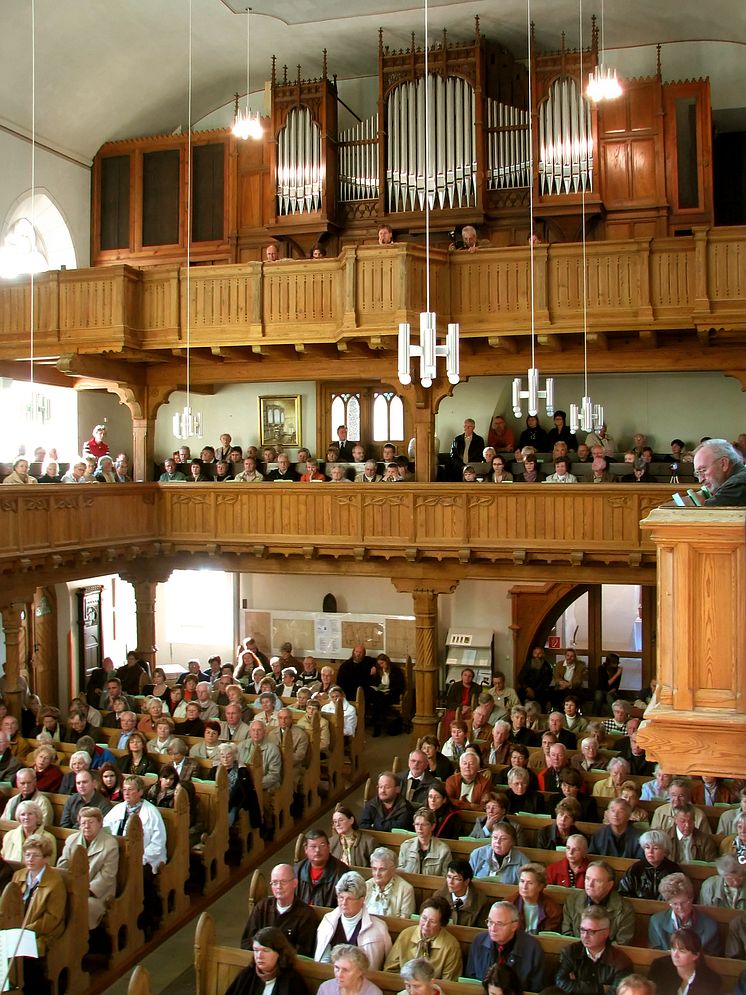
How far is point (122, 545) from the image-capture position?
46.5 feet

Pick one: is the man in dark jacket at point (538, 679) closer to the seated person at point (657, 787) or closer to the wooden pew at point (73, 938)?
the seated person at point (657, 787)

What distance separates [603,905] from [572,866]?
0.63 meters

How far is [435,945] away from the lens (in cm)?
601

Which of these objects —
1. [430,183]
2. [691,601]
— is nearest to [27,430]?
[430,183]

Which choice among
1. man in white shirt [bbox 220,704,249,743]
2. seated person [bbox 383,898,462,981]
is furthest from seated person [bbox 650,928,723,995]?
man in white shirt [bbox 220,704,249,743]

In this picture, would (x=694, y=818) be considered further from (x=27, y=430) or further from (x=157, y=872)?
(x=27, y=430)

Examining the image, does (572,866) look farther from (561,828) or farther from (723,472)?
(723,472)

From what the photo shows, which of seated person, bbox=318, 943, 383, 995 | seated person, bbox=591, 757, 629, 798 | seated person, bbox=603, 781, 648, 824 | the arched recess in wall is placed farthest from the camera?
the arched recess in wall

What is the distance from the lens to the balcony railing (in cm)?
1314

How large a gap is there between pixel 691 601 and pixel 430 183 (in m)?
12.2

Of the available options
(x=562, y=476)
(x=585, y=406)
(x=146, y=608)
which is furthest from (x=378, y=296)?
(x=146, y=608)

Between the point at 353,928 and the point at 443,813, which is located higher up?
the point at 443,813

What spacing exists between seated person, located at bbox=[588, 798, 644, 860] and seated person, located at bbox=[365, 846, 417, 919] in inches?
62.5

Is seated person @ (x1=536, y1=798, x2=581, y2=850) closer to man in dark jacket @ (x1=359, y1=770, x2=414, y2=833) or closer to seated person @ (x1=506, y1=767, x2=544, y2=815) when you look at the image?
seated person @ (x1=506, y1=767, x2=544, y2=815)
